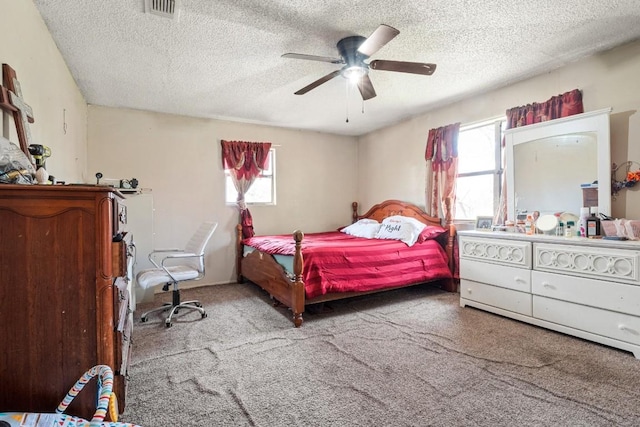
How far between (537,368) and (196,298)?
354 cm

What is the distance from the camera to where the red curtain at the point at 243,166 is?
469 cm

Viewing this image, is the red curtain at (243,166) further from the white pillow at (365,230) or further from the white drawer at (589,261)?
the white drawer at (589,261)

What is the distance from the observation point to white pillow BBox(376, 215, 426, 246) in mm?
3834

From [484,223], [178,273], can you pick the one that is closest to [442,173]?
[484,223]

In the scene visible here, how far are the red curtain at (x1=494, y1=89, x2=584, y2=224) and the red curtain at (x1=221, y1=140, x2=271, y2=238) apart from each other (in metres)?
3.29

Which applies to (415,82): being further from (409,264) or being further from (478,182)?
(409,264)

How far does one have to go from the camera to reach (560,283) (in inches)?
103

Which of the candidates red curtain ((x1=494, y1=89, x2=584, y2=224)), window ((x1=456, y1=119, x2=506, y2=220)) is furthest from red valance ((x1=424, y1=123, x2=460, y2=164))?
red curtain ((x1=494, y1=89, x2=584, y2=224))

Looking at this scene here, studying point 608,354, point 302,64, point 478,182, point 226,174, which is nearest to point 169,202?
point 226,174

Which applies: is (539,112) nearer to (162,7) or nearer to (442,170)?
(442,170)

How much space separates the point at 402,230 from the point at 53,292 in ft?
11.2

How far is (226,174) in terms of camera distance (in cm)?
478

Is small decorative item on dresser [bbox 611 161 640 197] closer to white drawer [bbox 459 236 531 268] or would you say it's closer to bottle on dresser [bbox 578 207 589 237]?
bottle on dresser [bbox 578 207 589 237]

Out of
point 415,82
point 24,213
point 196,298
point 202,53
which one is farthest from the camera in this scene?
point 196,298
